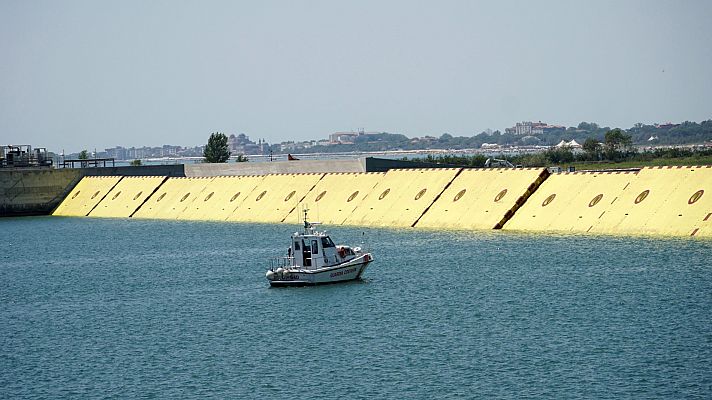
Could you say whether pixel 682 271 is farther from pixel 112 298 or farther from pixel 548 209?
pixel 112 298

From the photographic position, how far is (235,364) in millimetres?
36219

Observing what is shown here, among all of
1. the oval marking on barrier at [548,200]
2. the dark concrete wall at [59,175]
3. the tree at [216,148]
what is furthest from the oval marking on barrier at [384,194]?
the tree at [216,148]

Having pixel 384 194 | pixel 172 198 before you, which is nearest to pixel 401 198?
pixel 384 194

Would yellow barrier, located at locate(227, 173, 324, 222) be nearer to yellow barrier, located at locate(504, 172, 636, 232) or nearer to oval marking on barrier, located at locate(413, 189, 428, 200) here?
oval marking on barrier, located at locate(413, 189, 428, 200)

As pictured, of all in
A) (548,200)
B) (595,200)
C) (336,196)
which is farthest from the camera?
(336,196)

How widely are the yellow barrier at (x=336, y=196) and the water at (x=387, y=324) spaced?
13697 mm

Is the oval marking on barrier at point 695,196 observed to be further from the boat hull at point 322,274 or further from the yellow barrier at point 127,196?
the yellow barrier at point 127,196

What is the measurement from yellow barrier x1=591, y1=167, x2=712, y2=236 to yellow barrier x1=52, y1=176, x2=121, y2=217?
50.6 meters

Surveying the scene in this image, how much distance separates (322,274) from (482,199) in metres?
24.1

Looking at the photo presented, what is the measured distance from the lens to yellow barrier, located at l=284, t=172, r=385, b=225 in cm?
7856

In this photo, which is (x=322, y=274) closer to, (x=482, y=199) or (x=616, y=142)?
(x=482, y=199)

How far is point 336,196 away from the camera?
269ft

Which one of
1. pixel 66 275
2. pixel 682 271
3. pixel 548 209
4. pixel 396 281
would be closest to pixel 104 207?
pixel 66 275

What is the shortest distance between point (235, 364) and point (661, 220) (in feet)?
106
